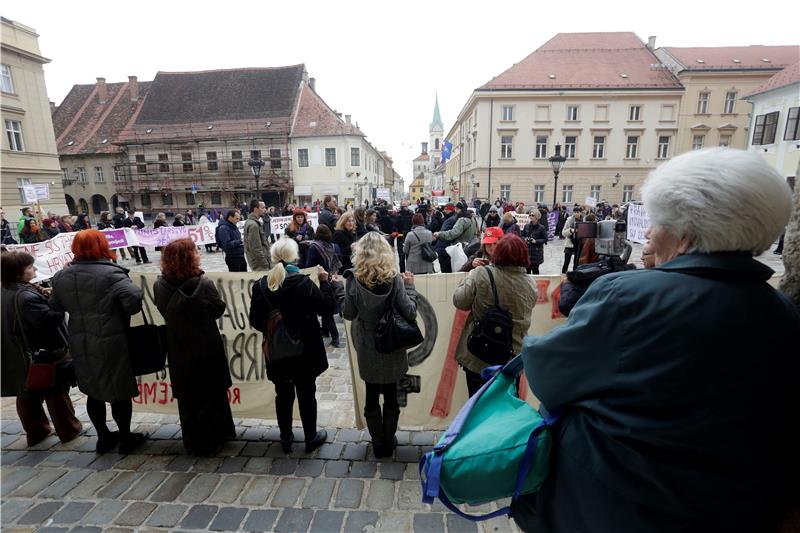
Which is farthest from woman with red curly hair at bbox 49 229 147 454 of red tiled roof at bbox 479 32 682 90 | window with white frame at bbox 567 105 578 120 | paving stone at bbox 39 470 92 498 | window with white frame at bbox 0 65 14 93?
window with white frame at bbox 567 105 578 120

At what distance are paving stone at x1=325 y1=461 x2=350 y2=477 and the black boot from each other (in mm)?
288

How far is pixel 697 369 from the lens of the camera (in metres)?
1.06

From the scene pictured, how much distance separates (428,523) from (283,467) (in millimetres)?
1329

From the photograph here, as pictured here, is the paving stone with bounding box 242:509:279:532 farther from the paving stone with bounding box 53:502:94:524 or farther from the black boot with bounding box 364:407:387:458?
the paving stone with bounding box 53:502:94:524

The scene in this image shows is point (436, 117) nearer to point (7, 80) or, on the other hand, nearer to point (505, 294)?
point (7, 80)

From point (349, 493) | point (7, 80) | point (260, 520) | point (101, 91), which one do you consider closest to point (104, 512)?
point (260, 520)

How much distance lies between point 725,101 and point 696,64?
4663 millimetres

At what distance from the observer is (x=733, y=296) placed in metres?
1.07

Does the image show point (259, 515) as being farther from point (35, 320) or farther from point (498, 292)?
point (35, 320)

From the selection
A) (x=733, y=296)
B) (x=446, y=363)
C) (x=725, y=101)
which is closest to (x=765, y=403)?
(x=733, y=296)

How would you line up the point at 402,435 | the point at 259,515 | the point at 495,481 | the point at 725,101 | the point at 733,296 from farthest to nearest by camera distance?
1. the point at 725,101
2. the point at 402,435
3. the point at 259,515
4. the point at 495,481
5. the point at 733,296

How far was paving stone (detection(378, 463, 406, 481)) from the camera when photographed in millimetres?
3207

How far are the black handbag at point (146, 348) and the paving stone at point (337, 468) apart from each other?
1.71 m

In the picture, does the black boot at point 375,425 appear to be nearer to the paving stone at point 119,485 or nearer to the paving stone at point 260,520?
the paving stone at point 260,520
